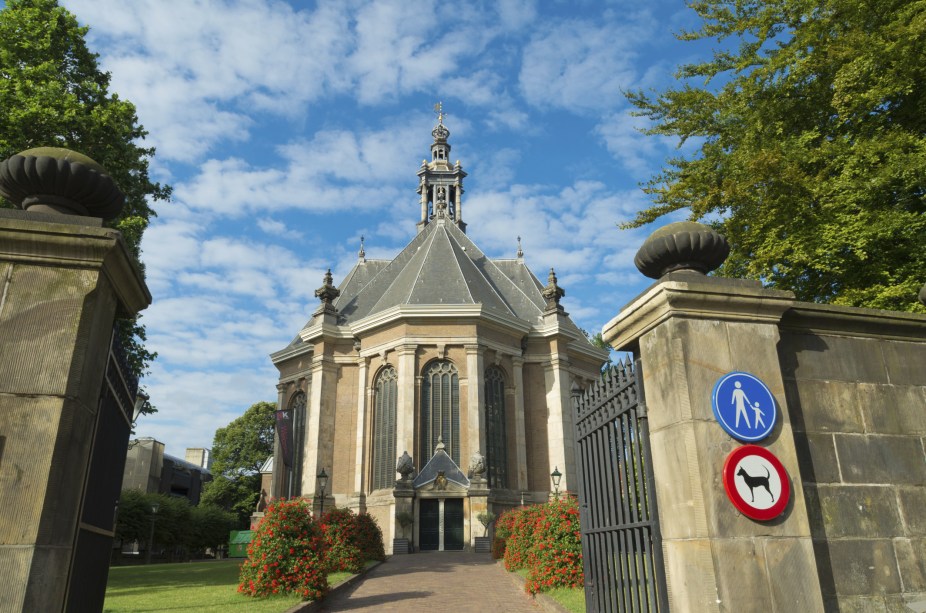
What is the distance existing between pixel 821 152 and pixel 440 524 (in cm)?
1911

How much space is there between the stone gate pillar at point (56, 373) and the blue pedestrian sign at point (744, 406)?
13.1 ft

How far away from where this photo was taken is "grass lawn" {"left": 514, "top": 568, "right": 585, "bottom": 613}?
894cm

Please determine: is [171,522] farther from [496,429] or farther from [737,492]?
[737,492]

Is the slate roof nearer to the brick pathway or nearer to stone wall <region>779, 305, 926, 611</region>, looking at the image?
the brick pathway

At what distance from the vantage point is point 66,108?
51.3 feet

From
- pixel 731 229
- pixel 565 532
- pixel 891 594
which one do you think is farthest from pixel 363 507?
pixel 891 594

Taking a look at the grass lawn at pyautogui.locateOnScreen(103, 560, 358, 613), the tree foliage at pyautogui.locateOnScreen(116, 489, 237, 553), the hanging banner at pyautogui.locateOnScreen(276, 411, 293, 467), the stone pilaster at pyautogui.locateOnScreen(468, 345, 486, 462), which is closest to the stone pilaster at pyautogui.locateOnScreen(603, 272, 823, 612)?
the grass lawn at pyautogui.locateOnScreen(103, 560, 358, 613)

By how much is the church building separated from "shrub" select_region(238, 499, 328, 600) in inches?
Answer: 496

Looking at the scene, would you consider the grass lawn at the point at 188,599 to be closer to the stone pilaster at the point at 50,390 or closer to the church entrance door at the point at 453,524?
the stone pilaster at the point at 50,390

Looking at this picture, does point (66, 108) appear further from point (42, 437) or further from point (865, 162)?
point (865, 162)

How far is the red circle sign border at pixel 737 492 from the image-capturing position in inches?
Answer: 159

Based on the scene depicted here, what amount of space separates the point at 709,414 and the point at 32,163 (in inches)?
185

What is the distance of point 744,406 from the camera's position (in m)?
4.29

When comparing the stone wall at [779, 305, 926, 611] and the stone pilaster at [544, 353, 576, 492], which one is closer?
the stone wall at [779, 305, 926, 611]
